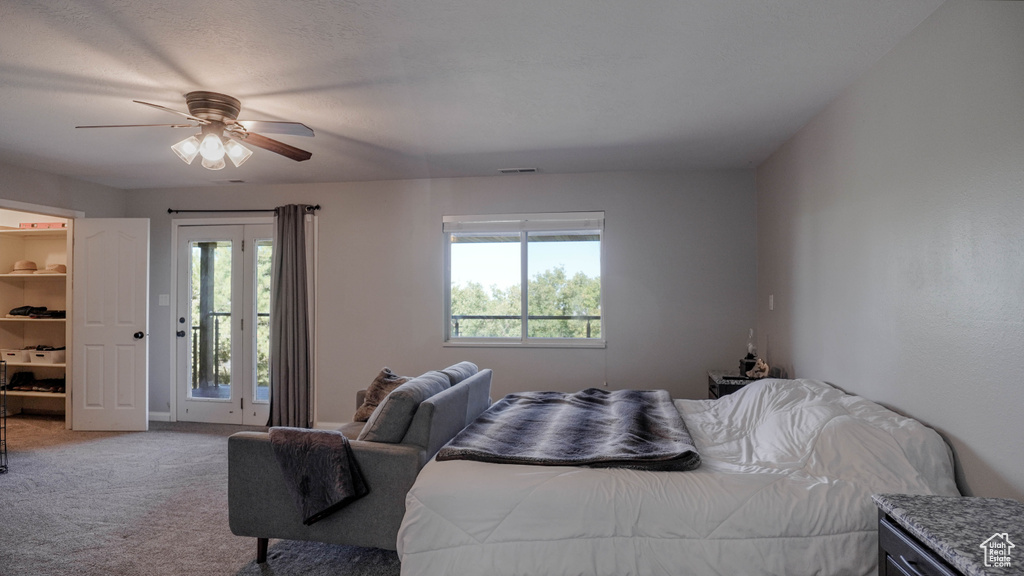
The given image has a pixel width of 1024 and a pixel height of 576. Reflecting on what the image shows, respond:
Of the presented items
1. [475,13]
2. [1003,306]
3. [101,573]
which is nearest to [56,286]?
[101,573]

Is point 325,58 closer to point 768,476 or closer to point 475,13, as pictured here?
point 475,13

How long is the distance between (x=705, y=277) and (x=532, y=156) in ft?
6.33

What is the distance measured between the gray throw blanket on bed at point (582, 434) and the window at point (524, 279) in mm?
1703

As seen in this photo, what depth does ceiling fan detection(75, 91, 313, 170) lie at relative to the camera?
3.12 metres

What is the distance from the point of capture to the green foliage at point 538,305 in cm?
541

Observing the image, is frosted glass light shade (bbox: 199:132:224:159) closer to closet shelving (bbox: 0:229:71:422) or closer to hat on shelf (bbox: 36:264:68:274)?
hat on shelf (bbox: 36:264:68:274)

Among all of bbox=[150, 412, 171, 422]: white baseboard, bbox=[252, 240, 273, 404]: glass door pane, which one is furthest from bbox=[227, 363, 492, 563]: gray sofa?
bbox=[150, 412, 171, 422]: white baseboard

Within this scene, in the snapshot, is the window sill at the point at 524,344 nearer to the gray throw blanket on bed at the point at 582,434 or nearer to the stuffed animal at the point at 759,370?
the stuffed animal at the point at 759,370

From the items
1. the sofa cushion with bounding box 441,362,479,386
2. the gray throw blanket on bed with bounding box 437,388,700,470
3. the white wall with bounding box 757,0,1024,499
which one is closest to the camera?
the white wall with bounding box 757,0,1024,499

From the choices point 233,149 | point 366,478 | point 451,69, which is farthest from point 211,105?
point 366,478

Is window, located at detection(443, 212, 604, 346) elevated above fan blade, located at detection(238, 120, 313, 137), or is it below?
below

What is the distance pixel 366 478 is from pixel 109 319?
450 centimetres

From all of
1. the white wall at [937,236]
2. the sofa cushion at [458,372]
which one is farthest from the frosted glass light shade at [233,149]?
the white wall at [937,236]

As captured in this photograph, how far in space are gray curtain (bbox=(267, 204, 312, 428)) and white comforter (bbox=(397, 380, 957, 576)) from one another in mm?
3612
